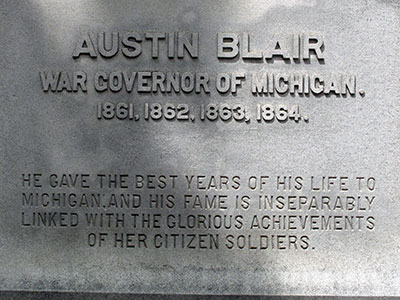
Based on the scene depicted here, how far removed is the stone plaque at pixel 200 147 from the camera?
4.18 meters

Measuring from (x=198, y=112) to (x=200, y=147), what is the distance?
0.24 m

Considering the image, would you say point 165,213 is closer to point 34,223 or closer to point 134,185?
point 134,185

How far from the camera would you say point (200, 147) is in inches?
167

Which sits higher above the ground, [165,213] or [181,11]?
[181,11]

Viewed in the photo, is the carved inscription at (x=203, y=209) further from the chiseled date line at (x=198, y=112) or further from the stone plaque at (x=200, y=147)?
the chiseled date line at (x=198, y=112)

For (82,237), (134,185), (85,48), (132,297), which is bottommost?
(132,297)

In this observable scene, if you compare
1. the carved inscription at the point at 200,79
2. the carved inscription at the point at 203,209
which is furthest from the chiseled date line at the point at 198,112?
the carved inscription at the point at 203,209

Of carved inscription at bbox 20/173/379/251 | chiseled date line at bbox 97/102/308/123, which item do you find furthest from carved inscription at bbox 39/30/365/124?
carved inscription at bbox 20/173/379/251

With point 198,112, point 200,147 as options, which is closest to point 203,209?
point 200,147

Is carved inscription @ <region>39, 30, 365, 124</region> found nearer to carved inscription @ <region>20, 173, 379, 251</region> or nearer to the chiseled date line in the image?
the chiseled date line

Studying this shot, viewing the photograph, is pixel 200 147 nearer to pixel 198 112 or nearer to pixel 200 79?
pixel 198 112

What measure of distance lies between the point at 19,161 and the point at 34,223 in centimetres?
43

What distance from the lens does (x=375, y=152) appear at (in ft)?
13.9

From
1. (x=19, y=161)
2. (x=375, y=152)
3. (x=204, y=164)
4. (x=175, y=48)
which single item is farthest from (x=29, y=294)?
(x=375, y=152)
